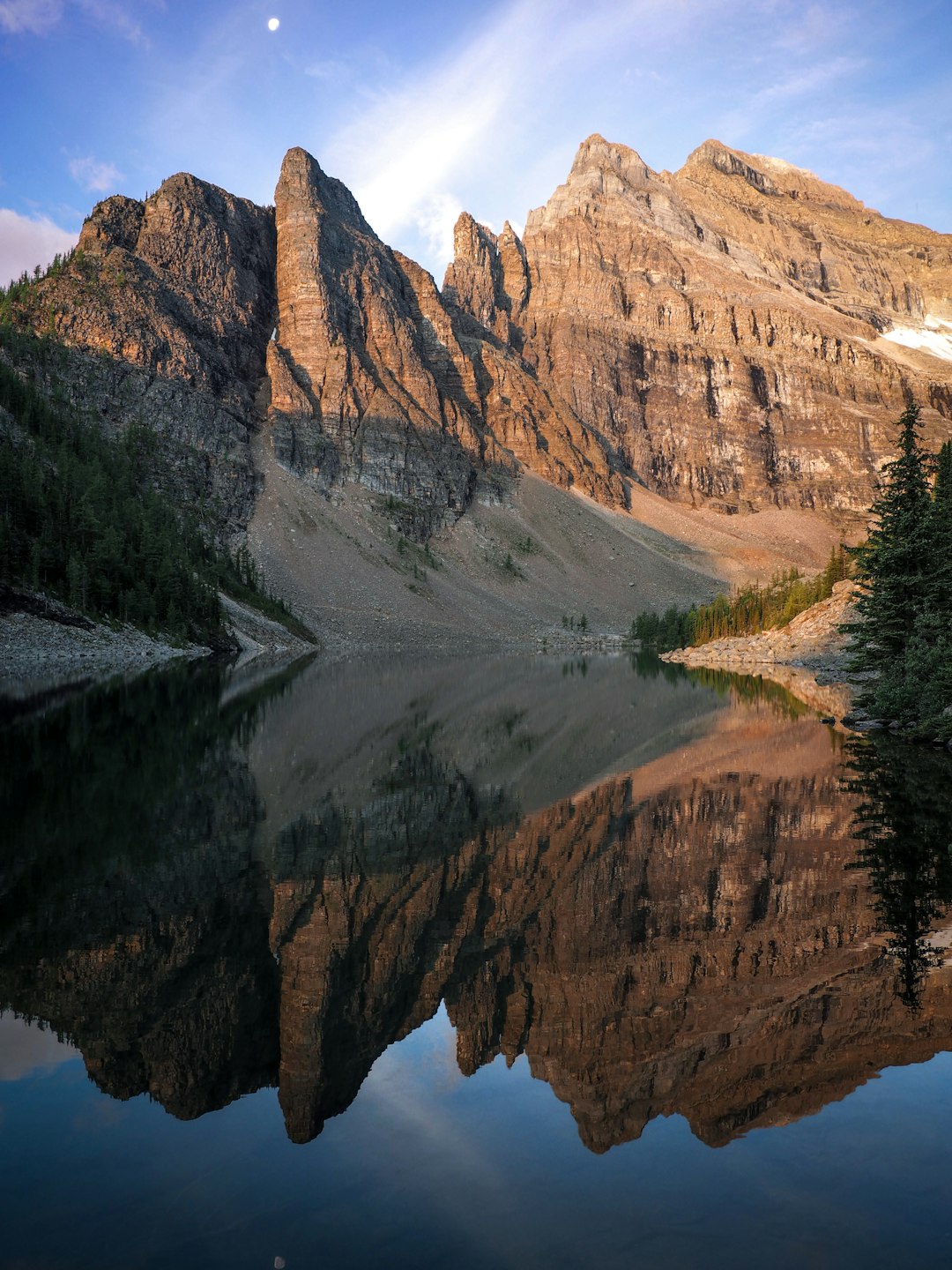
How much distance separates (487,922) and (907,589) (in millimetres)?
30145

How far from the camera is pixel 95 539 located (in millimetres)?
84250

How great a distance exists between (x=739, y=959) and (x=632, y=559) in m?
175

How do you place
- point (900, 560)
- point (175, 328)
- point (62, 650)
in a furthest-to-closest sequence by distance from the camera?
point (175, 328) → point (62, 650) → point (900, 560)

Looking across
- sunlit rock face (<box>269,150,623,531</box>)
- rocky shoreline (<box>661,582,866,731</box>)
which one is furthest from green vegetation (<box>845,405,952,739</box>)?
sunlit rock face (<box>269,150,623,531</box>)

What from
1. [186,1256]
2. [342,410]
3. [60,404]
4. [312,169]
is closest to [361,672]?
[186,1256]

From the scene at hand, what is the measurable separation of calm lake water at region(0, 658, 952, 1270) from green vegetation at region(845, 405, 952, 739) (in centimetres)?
1488

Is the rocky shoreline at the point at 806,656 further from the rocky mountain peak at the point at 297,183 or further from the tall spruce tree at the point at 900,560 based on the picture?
the rocky mountain peak at the point at 297,183

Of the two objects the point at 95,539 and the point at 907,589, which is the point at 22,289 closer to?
the point at 95,539

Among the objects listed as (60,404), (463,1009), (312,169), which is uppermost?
(312,169)

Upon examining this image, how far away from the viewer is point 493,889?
1337 cm

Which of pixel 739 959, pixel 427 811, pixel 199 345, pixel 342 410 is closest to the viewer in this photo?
pixel 739 959

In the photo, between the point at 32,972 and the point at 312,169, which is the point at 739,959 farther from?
the point at 312,169

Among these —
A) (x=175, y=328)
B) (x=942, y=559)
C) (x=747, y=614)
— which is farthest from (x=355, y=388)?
(x=942, y=559)

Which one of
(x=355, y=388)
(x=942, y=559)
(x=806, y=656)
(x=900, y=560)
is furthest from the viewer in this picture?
(x=355, y=388)
